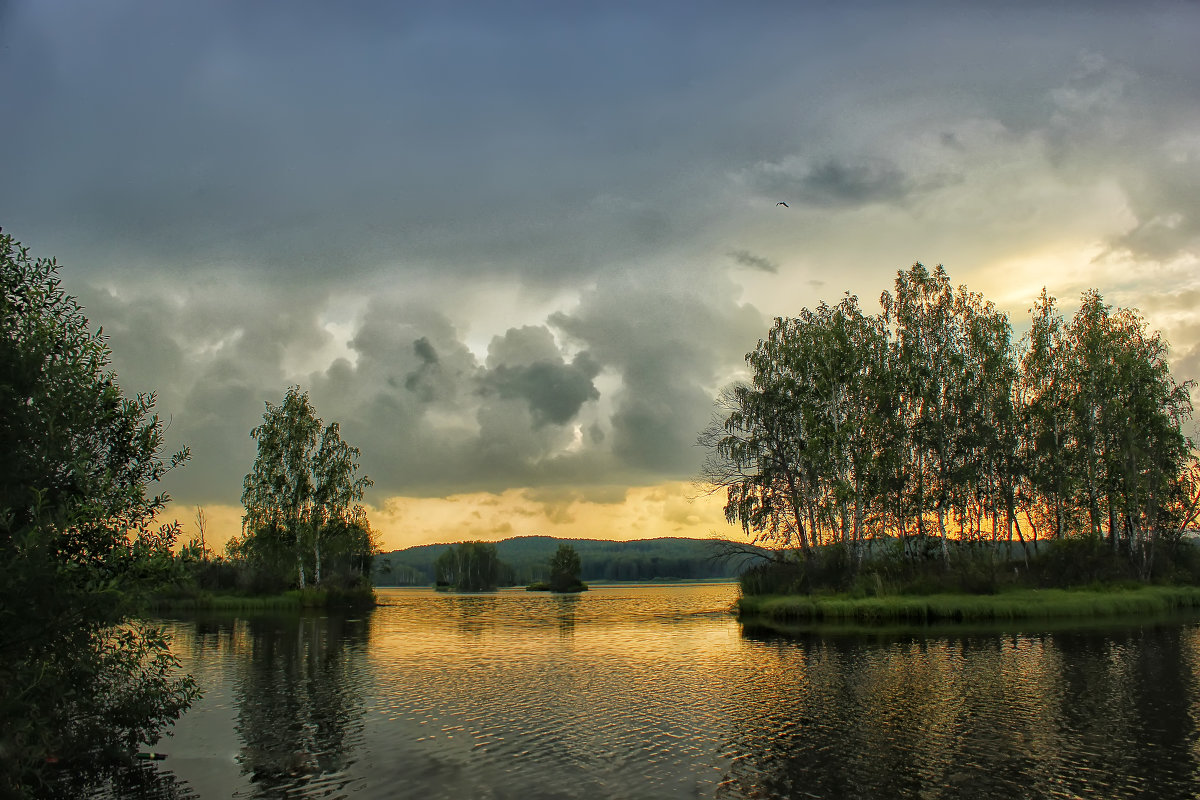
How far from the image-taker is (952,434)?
6025 cm

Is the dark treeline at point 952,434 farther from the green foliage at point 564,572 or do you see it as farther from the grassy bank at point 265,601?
the green foliage at point 564,572

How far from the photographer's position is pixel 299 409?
84.0m

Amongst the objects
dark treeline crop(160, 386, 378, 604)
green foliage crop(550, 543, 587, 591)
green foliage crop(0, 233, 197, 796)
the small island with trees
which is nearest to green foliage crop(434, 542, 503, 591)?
green foliage crop(550, 543, 587, 591)

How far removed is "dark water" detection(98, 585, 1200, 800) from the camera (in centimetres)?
1650

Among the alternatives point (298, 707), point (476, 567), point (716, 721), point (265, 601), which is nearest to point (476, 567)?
point (476, 567)

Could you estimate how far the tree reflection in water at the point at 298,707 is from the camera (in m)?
18.8

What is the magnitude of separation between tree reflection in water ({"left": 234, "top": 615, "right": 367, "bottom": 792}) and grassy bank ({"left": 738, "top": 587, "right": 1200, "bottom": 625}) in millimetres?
29878

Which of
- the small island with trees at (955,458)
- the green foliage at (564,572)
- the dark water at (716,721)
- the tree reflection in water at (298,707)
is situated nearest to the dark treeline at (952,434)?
the small island with trees at (955,458)

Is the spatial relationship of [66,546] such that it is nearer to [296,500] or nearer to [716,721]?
[716,721]

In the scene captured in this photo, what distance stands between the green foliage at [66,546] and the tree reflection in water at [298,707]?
3072 mm

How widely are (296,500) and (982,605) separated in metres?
67.3

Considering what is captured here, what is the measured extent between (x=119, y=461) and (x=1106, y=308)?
74487mm

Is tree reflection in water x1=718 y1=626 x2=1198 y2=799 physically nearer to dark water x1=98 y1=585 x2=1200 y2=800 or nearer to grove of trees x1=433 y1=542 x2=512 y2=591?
dark water x1=98 y1=585 x2=1200 y2=800

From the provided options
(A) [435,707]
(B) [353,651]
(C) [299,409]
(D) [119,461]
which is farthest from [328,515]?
(D) [119,461]
